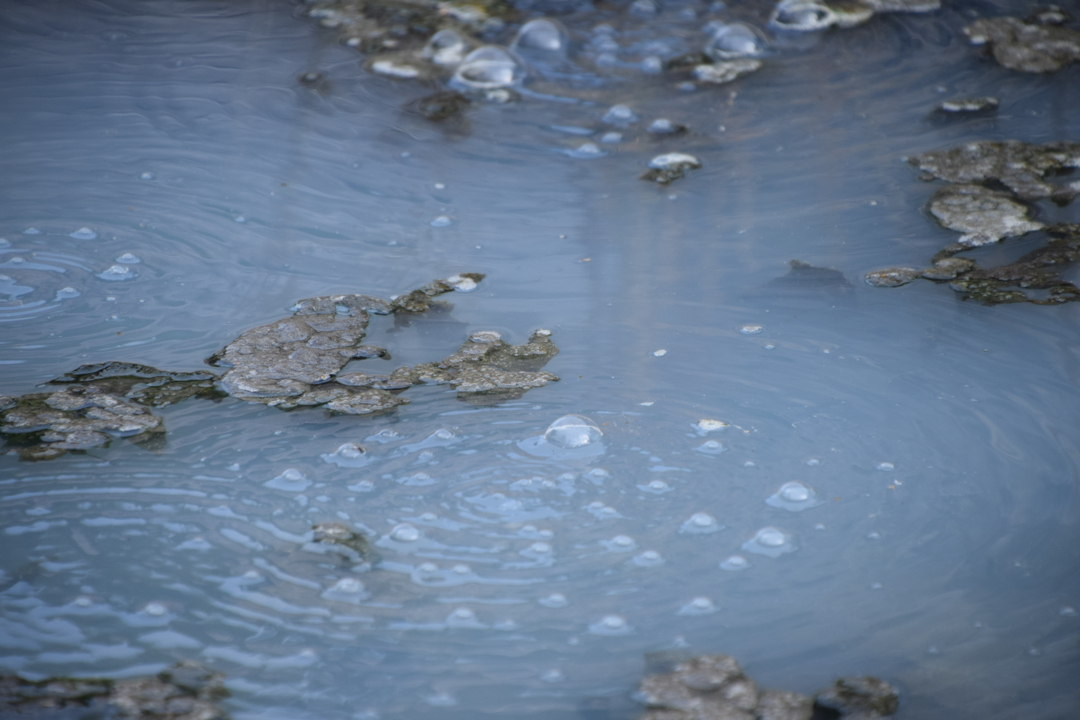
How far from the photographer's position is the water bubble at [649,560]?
982 millimetres

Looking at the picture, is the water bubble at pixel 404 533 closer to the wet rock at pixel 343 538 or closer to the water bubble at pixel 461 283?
the wet rock at pixel 343 538

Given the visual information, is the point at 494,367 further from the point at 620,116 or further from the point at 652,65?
the point at 652,65

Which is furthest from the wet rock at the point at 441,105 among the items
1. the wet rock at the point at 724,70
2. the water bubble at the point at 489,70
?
the wet rock at the point at 724,70

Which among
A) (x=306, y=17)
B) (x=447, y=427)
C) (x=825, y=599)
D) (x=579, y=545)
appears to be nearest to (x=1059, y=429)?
(x=825, y=599)

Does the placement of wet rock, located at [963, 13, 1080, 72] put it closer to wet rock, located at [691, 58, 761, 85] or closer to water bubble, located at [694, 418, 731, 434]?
wet rock, located at [691, 58, 761, 85]

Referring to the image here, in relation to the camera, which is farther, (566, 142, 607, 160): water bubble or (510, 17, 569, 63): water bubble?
(510, 17, 569, 63): water bubble

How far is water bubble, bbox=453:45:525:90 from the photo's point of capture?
1.96 metres

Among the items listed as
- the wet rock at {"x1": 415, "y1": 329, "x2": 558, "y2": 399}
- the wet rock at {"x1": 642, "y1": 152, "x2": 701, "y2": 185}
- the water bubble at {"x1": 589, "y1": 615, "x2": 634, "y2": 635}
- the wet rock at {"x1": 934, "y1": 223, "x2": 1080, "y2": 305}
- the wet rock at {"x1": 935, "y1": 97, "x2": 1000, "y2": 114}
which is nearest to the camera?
the water bubble at {"x1": 589, "y1": 615, "x2": 634, "y2": 635}

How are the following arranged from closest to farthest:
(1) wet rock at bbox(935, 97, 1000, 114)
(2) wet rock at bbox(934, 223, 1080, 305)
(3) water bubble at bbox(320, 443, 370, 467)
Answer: (3) water bubble at bbox(320, 443, 370, 467) < (2) wet rock at bbox(934, 223, 1080, 305) < (1) wet rock at bbox(935, 97, 1000, 114)

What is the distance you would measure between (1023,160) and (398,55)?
4.81ft

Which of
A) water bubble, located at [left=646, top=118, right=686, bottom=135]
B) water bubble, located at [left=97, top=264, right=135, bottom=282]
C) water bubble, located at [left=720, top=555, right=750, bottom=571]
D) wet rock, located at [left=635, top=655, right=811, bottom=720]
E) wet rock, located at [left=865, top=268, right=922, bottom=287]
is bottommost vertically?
wet rock, located at [left=635, top=655, right=811, bottom=720]

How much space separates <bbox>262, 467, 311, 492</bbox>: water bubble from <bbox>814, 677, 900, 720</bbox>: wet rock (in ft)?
2.27

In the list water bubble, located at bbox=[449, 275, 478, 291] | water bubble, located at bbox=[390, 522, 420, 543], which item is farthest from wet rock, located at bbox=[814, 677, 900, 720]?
water bubble, located at bbox=[449, 275, 478, 291]

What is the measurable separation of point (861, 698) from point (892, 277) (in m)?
0.81
